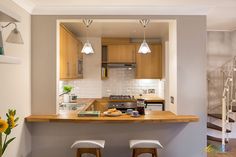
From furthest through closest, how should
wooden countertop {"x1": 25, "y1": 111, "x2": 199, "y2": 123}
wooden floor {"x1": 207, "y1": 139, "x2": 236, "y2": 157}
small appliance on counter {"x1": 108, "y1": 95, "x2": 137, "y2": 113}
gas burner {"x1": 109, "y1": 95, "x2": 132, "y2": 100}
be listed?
gas burner {"x1": 109, "y1": 95, "x2": 132, "y2": 100}, small appliance on counter {"x1": 108, "y1": 95, "x2": 137, "y2": 113}, wooden floor {"x1": 207, "y1": 139, "x2": 236, "y2": 157}, wooden countertop {"x1": 25, "y1": 111, "x2": 199, "y2": 123}

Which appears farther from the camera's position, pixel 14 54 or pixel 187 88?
pixel 187 88

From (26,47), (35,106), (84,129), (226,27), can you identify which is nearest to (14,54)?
(26,47)

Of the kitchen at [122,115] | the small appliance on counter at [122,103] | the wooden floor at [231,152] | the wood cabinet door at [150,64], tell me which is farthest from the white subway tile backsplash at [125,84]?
the kitchen at [122,115]

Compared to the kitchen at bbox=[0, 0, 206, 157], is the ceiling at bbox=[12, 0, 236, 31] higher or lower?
higher

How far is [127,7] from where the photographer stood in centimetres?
343

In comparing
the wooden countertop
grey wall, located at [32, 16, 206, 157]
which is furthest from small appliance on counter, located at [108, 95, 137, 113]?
the wooden countertop

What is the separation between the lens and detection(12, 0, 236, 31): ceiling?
3.26 meters

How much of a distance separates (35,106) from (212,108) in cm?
393

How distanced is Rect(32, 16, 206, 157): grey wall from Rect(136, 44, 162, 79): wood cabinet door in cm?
275

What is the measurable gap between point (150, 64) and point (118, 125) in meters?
3.07

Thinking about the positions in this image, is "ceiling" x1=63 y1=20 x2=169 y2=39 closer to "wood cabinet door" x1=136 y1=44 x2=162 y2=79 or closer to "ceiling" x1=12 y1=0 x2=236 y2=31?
"wood cabinet door" x1=136 y1=44 x2=162 y2=79

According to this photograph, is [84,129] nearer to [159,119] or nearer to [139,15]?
[159,119]

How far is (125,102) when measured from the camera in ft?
19.2

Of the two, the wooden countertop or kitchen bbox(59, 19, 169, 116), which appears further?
kitchen bbox(59, 19, 169, 116)
